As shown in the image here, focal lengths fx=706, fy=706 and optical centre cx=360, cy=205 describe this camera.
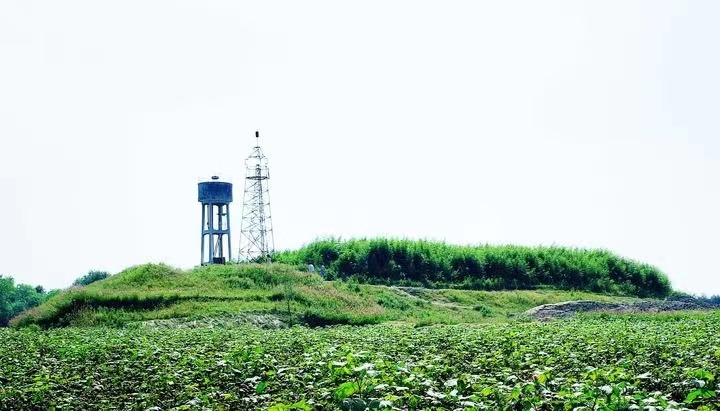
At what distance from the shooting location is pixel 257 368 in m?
8.55

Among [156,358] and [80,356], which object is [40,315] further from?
[156,358]

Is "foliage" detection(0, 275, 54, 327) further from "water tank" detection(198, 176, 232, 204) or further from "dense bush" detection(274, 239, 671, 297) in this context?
"dense bush" detection(274, 239, 671, 297)

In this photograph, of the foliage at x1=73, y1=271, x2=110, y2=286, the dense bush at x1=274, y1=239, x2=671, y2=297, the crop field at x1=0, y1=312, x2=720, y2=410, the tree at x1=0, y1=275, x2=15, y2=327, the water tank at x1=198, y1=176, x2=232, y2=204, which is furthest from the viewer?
the foliage at x1=73, y1=271, x2=110, y2=286

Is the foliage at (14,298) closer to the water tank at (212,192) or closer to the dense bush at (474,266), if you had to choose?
the water tank at (212,192)

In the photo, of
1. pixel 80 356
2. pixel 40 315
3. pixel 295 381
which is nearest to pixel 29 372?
pixel 80 356

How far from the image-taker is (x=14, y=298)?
7044cm

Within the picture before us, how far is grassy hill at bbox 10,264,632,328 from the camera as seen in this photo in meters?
27.2

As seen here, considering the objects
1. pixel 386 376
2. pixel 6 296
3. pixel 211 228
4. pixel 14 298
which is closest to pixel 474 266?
pixel 211 228

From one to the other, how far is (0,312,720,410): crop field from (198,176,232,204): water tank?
111 ft

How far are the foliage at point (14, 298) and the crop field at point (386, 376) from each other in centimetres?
5638

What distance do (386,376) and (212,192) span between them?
42587 mm

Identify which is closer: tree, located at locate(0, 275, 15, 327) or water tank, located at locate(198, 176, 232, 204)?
water tank, located at locate(198, 176, 232, 204)

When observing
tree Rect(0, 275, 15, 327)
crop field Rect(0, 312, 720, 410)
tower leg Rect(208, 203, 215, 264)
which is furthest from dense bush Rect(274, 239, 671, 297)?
crop field Rect(0, 312, 720, 410)

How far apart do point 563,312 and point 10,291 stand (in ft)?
188
